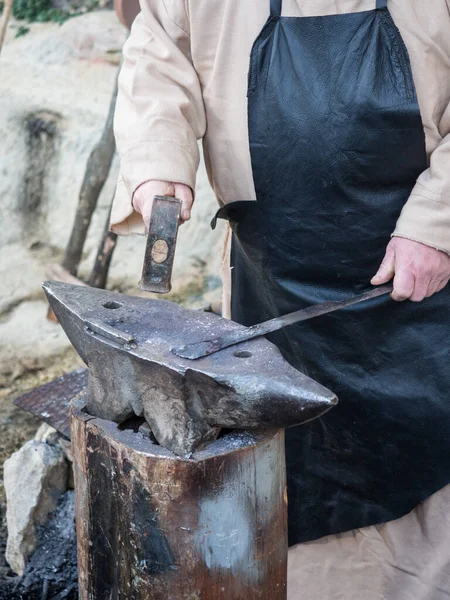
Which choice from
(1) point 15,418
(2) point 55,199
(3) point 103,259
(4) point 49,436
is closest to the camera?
(4) point 49,436

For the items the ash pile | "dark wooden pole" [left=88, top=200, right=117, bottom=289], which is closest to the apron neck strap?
the ash pile

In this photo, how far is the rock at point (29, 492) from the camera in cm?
271

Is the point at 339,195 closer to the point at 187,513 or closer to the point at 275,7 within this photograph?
the point at 275,7

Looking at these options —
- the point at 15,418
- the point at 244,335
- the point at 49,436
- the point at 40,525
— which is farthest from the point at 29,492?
the point at 244,335

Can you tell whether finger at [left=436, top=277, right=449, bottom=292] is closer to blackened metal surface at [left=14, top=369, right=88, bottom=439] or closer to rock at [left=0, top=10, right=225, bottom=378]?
blackened metal surface at [left=14, top=369, right=88, bottom=439]

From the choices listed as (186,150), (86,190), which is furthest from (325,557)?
(86,190)

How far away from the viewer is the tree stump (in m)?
1.58

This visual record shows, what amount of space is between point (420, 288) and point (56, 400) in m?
1.72

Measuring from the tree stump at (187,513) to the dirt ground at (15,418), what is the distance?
1231 mm

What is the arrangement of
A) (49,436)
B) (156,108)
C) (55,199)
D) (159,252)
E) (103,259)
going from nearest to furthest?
(159,252) → (156,108) → (49,436) → (103,259) → (55,199)

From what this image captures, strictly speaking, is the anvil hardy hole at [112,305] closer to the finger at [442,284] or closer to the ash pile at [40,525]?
the finger at [442,284]

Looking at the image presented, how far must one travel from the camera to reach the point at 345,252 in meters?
2.03

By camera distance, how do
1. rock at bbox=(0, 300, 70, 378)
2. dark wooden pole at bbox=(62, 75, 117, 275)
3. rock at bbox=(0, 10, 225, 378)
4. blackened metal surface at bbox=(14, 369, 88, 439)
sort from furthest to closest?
rock at bbox=(0, 10, 225, 378)
dark wooden pole at bbox=(62, 75, 117, 275)
rock at bbox=(0, 300, 70, 378)
blackened metal surface at bbox=(14, 369, 88, 439)

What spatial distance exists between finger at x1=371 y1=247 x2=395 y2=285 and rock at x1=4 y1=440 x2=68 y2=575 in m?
1.53
